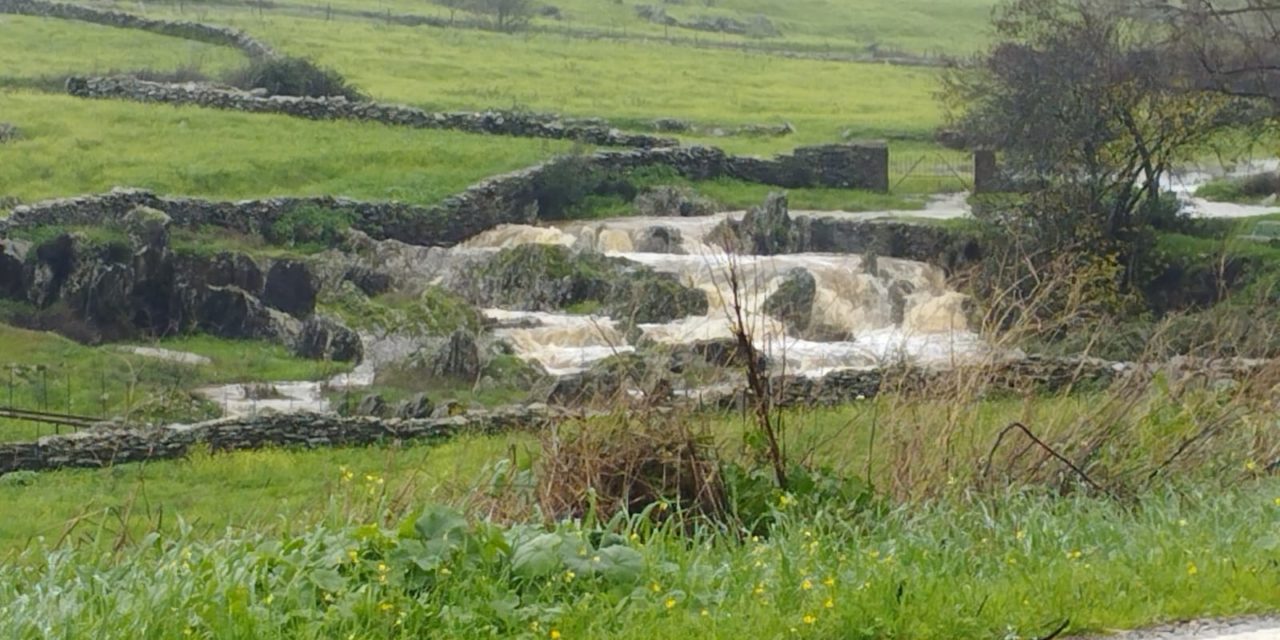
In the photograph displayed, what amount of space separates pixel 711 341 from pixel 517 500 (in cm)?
1399

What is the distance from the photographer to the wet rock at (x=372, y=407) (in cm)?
2081

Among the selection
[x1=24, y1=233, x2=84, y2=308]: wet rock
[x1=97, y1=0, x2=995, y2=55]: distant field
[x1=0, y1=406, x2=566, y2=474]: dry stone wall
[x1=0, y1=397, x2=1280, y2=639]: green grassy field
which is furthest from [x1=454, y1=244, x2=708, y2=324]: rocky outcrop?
[x1=97, y1=0, x2=995, y2=55]: distant field

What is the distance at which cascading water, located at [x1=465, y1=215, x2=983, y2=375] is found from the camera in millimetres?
25016

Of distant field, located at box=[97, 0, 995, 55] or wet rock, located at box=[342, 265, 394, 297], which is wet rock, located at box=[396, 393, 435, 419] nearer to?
wet rock, located at box=[342, 265, 394, 297]

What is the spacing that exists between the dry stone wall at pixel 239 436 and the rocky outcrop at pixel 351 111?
867 inches

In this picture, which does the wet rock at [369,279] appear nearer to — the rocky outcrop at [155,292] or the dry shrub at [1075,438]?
the rocky outcrop at [155,292]

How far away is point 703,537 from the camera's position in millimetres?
8414

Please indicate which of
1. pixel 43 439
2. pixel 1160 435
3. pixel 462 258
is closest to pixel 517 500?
pixel 1160 435

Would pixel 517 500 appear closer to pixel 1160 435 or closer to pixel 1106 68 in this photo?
pixel 1160 435

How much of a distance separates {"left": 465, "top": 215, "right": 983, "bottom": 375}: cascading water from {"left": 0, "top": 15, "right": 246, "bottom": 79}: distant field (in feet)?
57.0

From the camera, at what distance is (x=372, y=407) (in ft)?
68.7

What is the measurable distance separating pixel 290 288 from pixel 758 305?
7579mm

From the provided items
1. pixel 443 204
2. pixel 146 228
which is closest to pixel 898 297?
pixel 443 204

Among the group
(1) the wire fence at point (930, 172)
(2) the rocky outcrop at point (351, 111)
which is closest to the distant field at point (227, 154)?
(2) the rocky outcrop at point (351, 111)
